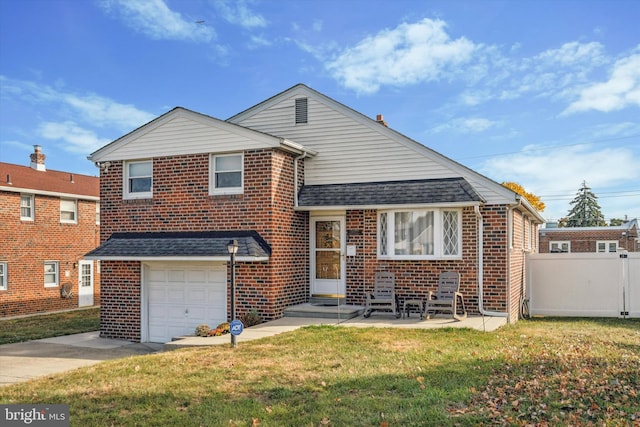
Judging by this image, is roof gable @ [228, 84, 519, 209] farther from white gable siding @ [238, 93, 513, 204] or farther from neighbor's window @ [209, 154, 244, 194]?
neighbor's window @ [209, 154, 244, 194]

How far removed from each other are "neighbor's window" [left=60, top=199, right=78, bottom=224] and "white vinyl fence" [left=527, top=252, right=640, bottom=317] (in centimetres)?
2018

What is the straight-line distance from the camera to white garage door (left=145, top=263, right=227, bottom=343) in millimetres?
14539

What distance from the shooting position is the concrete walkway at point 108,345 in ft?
35.5

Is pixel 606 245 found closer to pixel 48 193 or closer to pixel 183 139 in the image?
pixel 183 139

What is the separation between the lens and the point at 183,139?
587 inches

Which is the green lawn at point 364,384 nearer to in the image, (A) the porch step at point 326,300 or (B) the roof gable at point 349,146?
(A) the porch step at point 326,300

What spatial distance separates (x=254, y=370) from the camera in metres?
8.21

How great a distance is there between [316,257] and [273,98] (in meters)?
4.95

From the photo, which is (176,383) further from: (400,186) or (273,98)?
(273,98)

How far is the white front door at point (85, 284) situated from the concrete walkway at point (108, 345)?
11681 millimetres

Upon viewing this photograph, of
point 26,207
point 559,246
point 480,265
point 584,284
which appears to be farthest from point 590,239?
point 26,207

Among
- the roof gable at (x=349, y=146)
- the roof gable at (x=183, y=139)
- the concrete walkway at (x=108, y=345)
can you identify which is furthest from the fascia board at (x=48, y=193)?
the roof gable at (x=349, y=146)

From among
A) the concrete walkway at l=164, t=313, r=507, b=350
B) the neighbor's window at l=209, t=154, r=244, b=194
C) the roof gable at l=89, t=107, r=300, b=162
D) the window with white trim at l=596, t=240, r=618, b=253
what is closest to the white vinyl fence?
the concrete walkway at l=164, t=313, r=507, b=350

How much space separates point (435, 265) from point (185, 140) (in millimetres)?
7494
